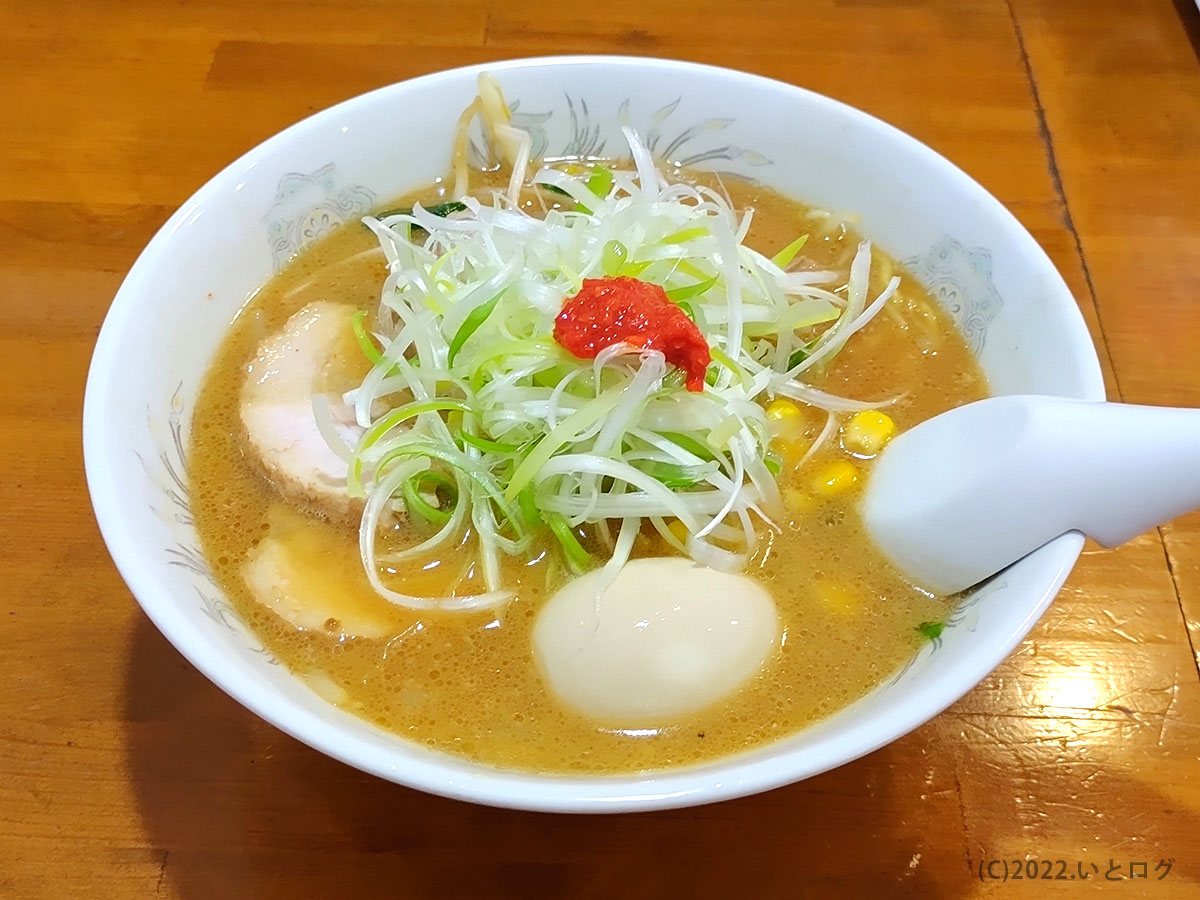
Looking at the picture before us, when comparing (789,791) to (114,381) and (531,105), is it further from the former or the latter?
(531,105)

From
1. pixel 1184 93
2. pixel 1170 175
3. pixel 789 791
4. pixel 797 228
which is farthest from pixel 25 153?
pixel 1184 93

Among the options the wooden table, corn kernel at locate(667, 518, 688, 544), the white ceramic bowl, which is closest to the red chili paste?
corn kernel at locate(667, 518, 688, 544)

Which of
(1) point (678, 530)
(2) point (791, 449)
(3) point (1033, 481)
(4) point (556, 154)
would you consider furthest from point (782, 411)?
(4) point (556, 154)

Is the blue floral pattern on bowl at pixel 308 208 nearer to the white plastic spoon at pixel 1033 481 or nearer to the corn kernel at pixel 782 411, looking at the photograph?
the corn kernel at pixel 782 411

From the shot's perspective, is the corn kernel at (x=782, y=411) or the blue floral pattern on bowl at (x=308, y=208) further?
the blue floral pattern on bowl at (x=308, y=208)

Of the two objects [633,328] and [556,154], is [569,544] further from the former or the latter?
[556,154]

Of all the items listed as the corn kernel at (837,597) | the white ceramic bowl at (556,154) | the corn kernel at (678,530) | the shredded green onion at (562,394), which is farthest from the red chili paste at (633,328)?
the white ceramic bowl at (556,154)

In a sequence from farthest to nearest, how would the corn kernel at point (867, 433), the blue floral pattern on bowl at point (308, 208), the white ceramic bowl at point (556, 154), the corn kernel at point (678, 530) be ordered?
Result: the blue floral pattern on bowl at point (308, 208)
the corn kernel at point (867, 433)
the corn kernel at point (678, 530)
the white ceramic bowl at point (556, 154)
